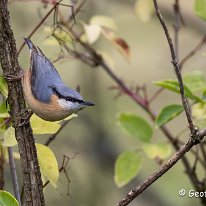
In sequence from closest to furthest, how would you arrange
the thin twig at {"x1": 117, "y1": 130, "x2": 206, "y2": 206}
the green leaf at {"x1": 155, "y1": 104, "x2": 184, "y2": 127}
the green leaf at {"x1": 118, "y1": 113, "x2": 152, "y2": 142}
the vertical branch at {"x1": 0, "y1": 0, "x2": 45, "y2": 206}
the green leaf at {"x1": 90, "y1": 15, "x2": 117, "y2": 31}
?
1. the thin twig at {"x1": 117, "y1": 130, "x2": 206, "y2": 206}
2. the vertical branch at {"x1": 0, "y1": 0, "x2": 45, "y2": 206}
3. the green leaf at {"x1": 155, "y1": 104, "x2": 184, "y2": 127}
4. the green leaf at {"x1": 118, "y1": 113, "x2": 152, "y2": 142}
5. the green leaf at {"x1": 90, "y1": 15, "x2": 117, "y2": 31}

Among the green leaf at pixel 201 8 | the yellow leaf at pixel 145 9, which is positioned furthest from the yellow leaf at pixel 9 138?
the yellow leaf at pixel 145 9

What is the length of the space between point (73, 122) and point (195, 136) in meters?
3.16

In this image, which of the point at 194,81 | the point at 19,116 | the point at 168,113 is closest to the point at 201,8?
the point at 194,81

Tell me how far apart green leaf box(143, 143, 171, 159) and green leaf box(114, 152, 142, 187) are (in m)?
0.05

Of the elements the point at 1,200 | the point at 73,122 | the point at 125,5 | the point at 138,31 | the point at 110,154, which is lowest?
the point at 1,200

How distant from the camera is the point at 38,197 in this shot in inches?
78.0

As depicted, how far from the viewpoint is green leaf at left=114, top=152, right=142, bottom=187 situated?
8.64ft

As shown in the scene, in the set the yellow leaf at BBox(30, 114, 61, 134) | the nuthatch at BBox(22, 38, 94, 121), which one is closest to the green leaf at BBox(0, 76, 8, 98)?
the yellow leaf at BBox(30, 114, 61, 134)

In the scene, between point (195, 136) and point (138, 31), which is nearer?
point (195, 136)

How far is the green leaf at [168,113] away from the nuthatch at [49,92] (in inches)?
13.3

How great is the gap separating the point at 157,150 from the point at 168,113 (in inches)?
13.7

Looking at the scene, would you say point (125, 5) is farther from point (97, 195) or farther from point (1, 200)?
point (1, 200)

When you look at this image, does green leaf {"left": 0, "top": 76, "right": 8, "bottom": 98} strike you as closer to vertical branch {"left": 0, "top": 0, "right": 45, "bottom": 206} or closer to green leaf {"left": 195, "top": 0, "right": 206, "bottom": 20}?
vertical branch {"left": 0, "top": 0, "right": 45, "bottom": 206}

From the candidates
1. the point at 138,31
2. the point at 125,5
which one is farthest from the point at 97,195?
the point at 138,31
